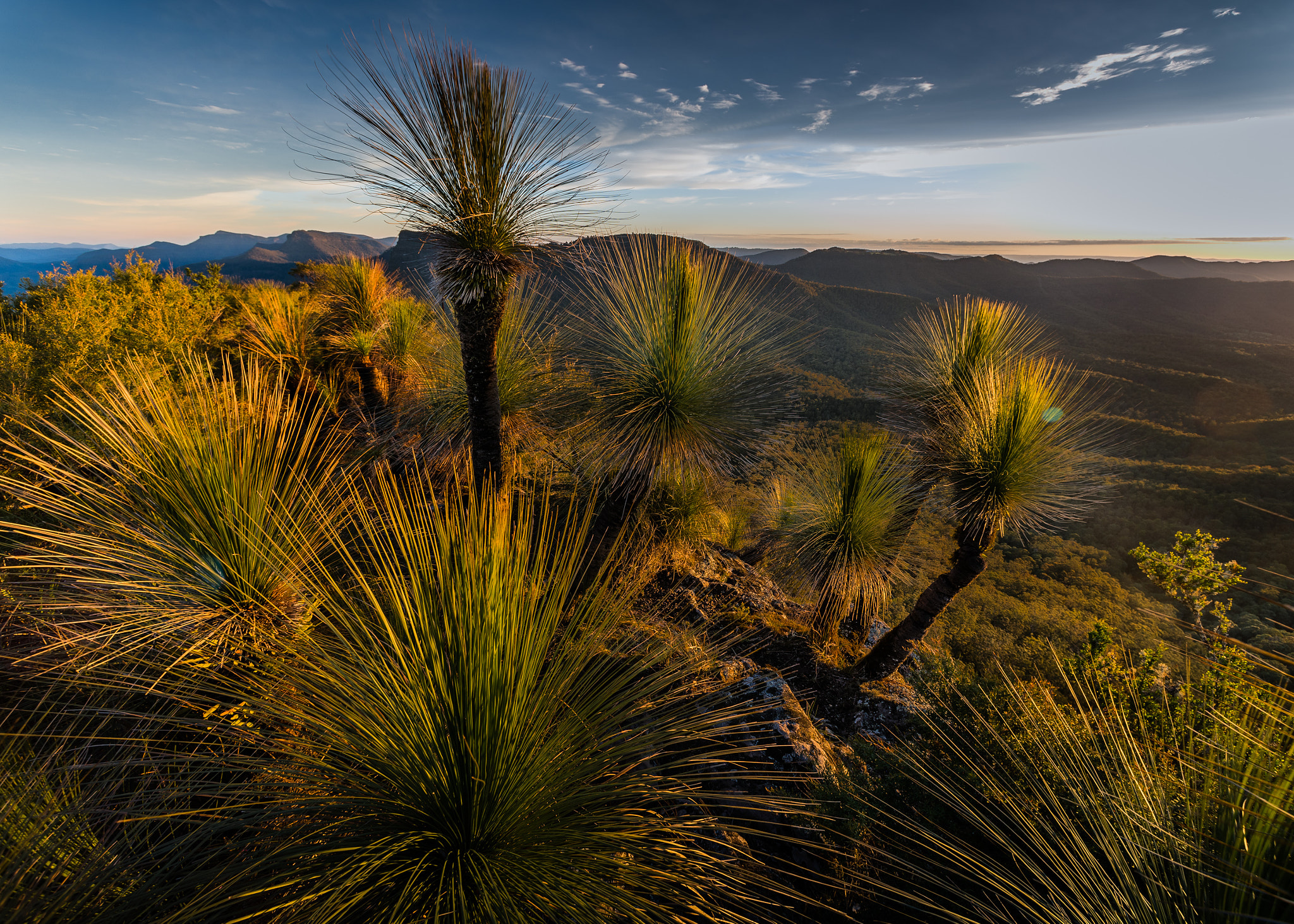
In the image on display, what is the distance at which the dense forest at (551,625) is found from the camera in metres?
1.10

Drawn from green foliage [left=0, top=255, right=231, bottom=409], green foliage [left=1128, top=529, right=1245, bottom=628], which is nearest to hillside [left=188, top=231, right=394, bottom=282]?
green foliage [left=0, top=255, right=231, bottom=409]

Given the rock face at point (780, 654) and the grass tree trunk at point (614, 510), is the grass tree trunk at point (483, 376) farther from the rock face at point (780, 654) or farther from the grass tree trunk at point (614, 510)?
the rock face at point (780, 654)

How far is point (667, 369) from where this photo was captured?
5.16 metres

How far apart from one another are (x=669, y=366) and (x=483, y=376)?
2516mm

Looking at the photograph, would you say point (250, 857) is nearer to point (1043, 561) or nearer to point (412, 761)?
point (412, 761)

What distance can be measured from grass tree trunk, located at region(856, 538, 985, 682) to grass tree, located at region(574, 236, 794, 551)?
5110 millimetres

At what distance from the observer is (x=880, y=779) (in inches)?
142

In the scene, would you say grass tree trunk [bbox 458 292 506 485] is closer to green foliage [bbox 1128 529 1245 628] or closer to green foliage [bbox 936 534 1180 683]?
green foliage [bbox 1128 529 1245 628]

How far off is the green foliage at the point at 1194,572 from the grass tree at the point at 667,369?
6.53 m

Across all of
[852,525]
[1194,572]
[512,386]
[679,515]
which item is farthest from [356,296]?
[1194,572]

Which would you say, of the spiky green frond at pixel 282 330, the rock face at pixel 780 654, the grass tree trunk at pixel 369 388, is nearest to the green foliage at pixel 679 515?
the rock face at pixel 780 654

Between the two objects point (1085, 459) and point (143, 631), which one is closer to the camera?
point (143, 631)

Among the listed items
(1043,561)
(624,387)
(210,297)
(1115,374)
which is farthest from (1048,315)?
(210,297)

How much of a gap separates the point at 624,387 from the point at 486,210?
2.59 meters
